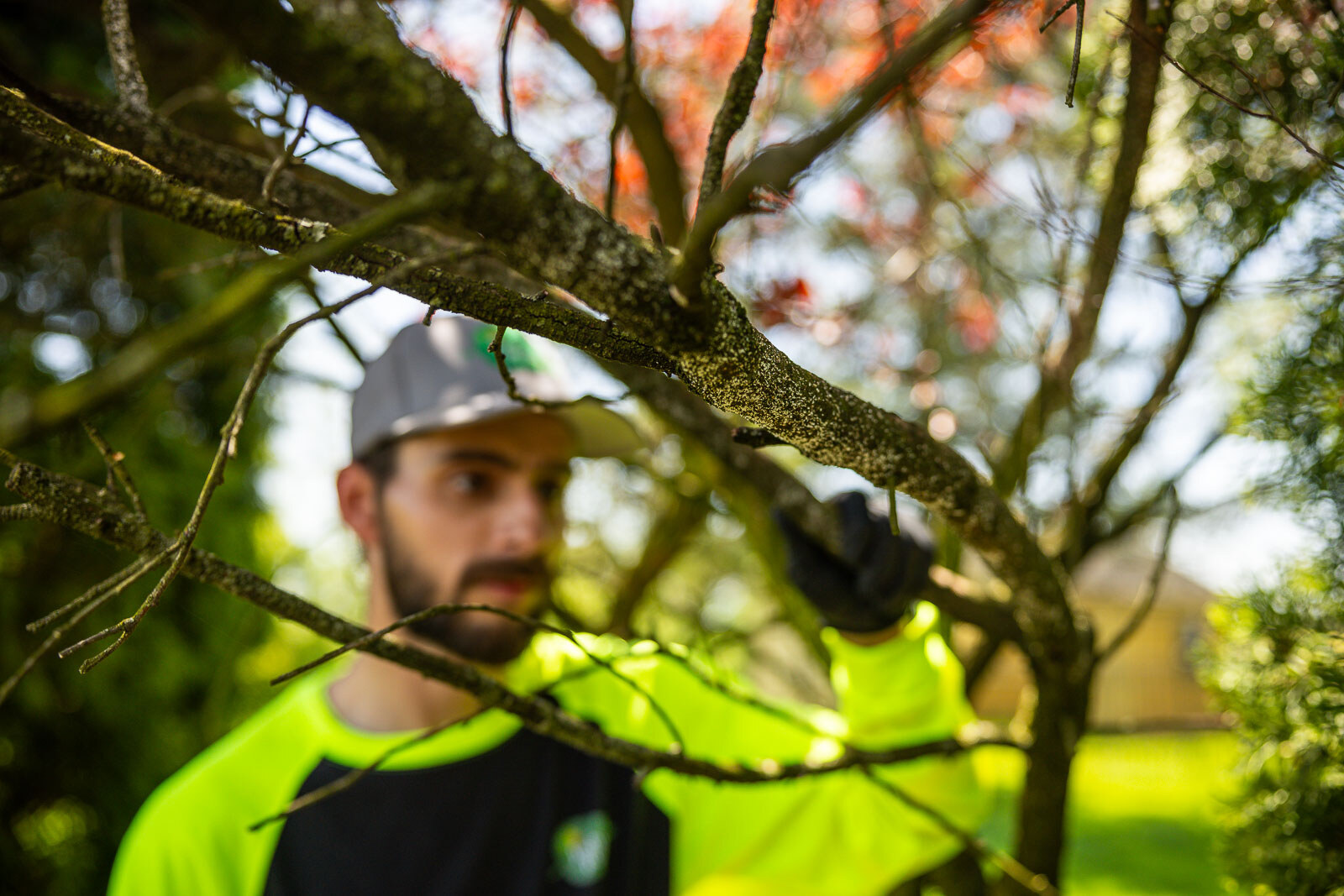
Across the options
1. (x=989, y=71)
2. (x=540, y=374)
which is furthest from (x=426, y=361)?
(x=989, y=71)

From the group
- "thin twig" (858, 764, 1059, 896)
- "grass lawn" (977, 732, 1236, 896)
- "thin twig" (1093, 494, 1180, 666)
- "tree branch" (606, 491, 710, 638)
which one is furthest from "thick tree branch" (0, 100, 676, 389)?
"grass lawn" (977, 732, 1236, 896)

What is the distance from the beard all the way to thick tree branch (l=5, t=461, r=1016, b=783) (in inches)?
28.5

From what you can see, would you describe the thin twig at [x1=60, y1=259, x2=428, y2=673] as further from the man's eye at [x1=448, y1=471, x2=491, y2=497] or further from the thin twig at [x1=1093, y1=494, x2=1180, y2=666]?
the thin twig at [x1=1093, y1=494, x2=1180, y2=666]

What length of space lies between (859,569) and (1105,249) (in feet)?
2.05

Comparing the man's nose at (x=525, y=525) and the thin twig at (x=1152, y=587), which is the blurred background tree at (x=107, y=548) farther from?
the thin twig at (x=1152, y=587)

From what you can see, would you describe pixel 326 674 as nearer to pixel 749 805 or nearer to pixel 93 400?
pixel 749 805

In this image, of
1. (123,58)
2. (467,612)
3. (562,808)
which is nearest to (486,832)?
(562,808)

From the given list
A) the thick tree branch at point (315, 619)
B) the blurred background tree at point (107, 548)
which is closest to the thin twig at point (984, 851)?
the thick tree branch at point (315, 619)

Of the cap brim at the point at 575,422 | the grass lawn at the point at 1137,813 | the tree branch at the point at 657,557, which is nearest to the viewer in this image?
the cap brim at the point at 575,422

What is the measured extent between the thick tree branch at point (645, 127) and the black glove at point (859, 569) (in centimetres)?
91

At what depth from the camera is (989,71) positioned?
3252 mm

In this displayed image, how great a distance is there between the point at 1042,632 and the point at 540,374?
1.16 metres

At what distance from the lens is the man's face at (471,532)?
167cm

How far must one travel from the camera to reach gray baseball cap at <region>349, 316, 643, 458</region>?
1661mm
